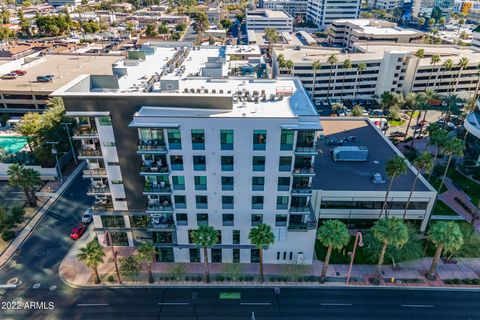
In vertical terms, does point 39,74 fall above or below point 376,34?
below

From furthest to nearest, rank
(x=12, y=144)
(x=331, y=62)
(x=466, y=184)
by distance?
(x=331, y=62) < (x=12, y=144) < (x=466, y=184)

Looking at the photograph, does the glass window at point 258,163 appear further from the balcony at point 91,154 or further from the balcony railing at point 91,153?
the balcony railing at point 91,153

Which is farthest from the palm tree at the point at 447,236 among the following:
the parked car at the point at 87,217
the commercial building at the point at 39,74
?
the commercial building at the point at 39,74

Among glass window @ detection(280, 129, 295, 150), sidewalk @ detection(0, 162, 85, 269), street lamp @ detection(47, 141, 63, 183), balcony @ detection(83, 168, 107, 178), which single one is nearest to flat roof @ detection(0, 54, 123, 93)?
street lamp @ detection(47, 141, 63, 183)

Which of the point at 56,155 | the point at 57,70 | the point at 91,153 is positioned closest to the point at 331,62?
the point at 56,155

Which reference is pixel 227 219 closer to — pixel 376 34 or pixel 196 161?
pixel 196 161
